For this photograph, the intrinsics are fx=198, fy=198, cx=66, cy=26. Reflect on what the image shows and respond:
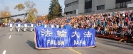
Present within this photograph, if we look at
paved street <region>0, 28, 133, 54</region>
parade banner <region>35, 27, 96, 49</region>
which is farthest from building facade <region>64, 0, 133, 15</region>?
parade banner <region>35, 27, 96, 49</region>

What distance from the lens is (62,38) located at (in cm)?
1325

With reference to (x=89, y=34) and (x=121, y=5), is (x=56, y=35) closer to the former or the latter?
(x=89, y=34)

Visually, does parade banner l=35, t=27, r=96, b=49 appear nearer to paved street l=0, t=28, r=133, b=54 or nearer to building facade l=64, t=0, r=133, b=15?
paved street l=0, t=28, r=133, b=54

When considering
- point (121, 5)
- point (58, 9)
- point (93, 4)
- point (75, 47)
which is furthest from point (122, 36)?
point (58, 9)

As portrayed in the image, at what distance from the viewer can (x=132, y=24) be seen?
754 inches

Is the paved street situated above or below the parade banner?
below

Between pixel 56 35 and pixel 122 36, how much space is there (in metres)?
→ 9.29

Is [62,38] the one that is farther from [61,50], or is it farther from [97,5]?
[97,5]

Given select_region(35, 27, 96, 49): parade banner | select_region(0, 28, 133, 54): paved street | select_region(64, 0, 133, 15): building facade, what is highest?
select_region(64, 0, 133, 15): building facade

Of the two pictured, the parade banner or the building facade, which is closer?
the parade banner

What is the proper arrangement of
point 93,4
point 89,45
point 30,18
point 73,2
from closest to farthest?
point 89,45 → point 93,4 → point 73,2 → point 30,18

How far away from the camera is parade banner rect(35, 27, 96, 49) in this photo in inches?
496

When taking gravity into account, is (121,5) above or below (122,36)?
above

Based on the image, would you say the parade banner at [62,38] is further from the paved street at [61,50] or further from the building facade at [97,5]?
the building facade at [97,5]
